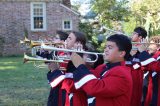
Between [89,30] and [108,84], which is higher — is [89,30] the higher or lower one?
the higher one

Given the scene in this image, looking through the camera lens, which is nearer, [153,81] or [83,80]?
[83,80]

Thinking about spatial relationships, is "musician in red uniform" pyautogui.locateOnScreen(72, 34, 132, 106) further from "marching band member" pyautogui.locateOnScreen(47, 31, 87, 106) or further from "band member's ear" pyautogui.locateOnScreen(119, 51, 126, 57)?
"marching band member" pyautogui.locateOnScreen(47, 31, 87, 106)

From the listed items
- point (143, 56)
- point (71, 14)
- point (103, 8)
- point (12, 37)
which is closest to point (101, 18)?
point (103, 8)

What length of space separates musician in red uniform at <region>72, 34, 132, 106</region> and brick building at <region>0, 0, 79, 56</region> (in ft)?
83.0

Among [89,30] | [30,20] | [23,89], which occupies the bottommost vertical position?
[23,89]

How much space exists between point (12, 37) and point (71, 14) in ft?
14.8

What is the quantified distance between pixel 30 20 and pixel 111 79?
2644 cm

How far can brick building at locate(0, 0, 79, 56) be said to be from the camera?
97.1 ft

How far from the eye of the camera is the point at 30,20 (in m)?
30.0

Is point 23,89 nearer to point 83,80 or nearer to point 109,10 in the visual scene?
point 83,80

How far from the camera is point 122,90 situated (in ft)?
13.2

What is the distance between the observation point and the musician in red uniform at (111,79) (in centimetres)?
392

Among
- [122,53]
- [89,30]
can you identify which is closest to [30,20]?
[89,30]

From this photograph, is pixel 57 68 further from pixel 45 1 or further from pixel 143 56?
pixel 45 1
